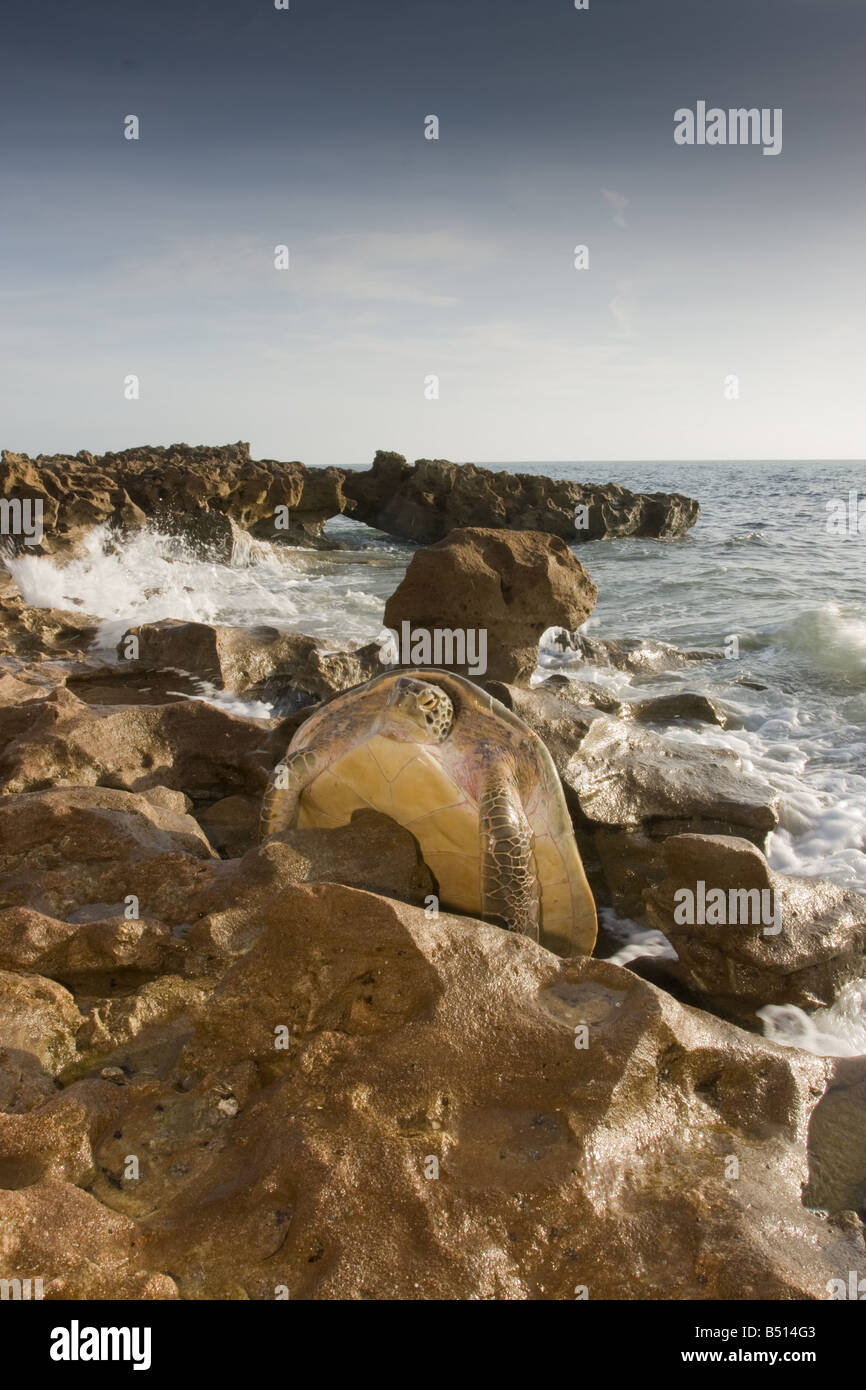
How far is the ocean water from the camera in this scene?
6039 mm

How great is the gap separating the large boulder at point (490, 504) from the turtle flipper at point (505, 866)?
67.4 ft

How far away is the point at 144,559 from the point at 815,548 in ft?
60.0

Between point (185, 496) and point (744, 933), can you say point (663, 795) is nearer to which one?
point (744, 933)

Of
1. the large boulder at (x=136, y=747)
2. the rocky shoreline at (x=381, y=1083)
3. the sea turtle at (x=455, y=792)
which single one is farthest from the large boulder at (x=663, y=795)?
the large boulder at (x=136, y=747)

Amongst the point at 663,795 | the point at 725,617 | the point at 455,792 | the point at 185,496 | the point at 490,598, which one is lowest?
the point at 663,795

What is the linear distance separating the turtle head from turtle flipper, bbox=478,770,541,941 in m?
0.38

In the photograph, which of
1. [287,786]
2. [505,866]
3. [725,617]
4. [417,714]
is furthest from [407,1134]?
[725,617]

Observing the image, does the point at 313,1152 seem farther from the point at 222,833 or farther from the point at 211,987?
the point at 222,833

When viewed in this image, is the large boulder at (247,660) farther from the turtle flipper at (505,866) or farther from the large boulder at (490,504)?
the large boulder at (490,504)

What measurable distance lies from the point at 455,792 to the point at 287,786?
2.77ft

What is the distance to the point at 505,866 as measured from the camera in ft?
11.5

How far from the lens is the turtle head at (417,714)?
12.1 ft

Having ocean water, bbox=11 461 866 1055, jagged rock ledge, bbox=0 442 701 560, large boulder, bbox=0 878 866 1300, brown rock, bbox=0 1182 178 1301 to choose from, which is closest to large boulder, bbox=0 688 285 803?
large boulder, bbox=0 878 866 1300
